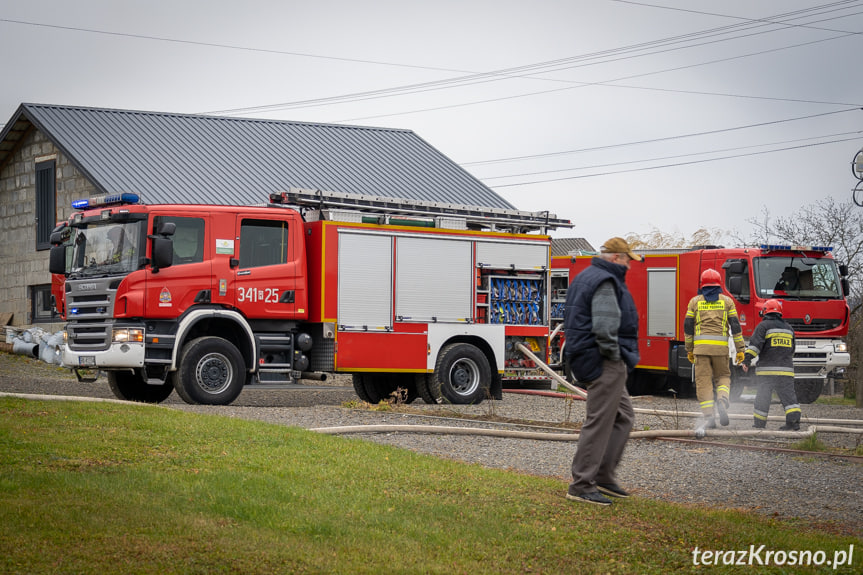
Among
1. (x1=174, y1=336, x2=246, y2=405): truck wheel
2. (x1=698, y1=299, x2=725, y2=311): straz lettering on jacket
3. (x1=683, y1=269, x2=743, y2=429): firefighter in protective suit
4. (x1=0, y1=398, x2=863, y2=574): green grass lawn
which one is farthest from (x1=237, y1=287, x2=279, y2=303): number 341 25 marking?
(x1=698, y1=299, x2=725, y2=311): straz lettering on jacket

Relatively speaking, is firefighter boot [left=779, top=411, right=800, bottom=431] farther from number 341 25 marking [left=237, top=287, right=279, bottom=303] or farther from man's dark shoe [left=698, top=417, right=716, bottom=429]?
number 341 25 marking [left=237, top=287, right=279, bottom=303]

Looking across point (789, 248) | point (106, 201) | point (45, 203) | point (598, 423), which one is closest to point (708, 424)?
point (598, 423)

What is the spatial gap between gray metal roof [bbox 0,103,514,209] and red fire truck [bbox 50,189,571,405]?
10.3 metres

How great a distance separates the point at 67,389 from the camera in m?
18.5

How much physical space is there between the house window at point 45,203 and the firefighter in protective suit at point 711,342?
20.0 m

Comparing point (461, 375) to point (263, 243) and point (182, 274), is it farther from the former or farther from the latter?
point (182, 274)

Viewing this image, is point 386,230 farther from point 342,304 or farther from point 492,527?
point 492,527

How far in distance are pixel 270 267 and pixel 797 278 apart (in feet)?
34.1

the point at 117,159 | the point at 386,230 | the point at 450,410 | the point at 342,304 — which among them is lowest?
the point at 450,410

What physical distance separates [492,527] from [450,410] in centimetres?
902

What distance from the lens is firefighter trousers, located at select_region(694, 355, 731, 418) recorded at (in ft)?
41.6

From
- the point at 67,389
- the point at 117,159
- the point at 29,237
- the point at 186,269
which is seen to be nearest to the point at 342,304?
the point at 186,269

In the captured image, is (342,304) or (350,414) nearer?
(350,414)

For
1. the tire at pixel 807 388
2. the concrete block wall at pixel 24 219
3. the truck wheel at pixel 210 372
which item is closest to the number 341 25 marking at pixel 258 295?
the truck wheel at pixel 210 372
